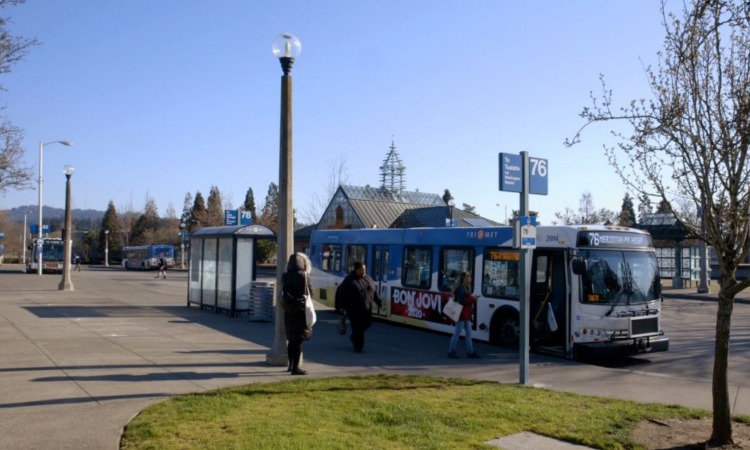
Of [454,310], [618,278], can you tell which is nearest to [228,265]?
[454,310]

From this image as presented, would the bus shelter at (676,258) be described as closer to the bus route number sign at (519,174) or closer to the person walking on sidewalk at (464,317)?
the person walking on sidewalk at (464,317)

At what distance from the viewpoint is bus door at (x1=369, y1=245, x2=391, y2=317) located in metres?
19.1

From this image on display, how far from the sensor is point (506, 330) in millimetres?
14992

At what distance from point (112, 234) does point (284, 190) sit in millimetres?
99660

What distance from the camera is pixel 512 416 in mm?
7754

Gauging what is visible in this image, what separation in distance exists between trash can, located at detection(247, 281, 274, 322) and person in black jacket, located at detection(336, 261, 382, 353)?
4699 millimetres

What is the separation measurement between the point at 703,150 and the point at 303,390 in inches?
220

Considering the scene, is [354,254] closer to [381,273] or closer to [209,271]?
[381,273]

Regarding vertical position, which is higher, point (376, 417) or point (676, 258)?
point (676, 258)

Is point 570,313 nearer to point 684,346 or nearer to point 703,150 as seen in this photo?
point 684,346

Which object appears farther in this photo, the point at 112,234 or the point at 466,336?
the point at 112,234

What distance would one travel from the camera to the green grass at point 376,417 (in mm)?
6516

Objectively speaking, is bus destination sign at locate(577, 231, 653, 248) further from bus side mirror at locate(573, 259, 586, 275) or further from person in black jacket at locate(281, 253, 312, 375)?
person in black jacket at locate(281, 253, 312, 375)

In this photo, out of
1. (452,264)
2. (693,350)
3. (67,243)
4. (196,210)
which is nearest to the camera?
(693,350)
